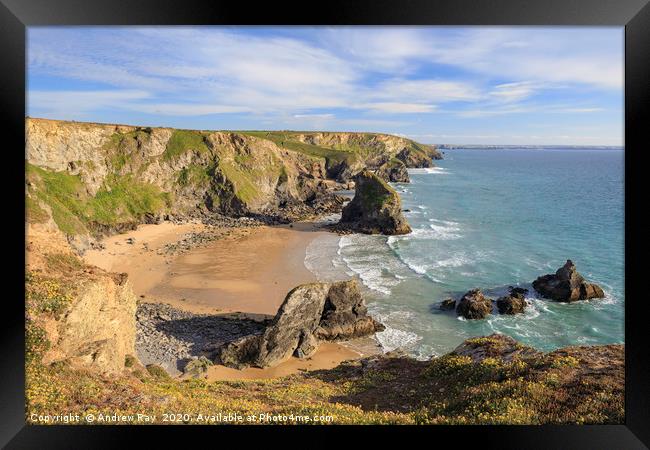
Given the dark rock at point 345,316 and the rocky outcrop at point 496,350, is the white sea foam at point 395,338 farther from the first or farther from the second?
the rocky outcrop at point 496,350

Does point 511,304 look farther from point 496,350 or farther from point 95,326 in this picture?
point 95,326

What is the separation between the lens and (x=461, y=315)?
25.9 metres

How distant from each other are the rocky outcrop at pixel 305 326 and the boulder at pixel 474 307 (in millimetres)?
6321

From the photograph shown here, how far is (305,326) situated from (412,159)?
13253 centimetres

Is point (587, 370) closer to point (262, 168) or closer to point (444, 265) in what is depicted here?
point (444, 265)

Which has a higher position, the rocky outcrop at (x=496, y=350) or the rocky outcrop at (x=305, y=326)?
the rocky outcrop at (x=496, y=350)

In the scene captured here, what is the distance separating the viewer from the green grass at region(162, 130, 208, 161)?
60.8 m

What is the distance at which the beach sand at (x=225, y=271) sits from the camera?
2134 cm

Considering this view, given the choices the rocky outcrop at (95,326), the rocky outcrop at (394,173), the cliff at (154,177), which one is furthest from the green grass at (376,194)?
the rocky outcrop at (394,173)

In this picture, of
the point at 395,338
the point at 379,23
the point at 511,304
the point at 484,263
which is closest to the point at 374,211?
the point at 484,263

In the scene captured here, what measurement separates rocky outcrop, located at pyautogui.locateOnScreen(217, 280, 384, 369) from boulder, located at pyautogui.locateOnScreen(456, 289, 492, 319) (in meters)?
6.32

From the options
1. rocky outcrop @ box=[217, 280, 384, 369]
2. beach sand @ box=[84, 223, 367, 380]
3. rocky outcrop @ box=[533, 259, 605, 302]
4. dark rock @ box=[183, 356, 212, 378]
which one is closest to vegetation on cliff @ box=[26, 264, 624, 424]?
dark rock @ box=[183, 356, 212, 378]

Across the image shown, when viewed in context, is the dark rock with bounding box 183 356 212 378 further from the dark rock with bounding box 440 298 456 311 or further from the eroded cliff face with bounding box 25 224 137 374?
the dark rock with bounding box 440 298 456 311

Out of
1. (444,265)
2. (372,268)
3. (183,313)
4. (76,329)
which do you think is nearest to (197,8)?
(76,329)
